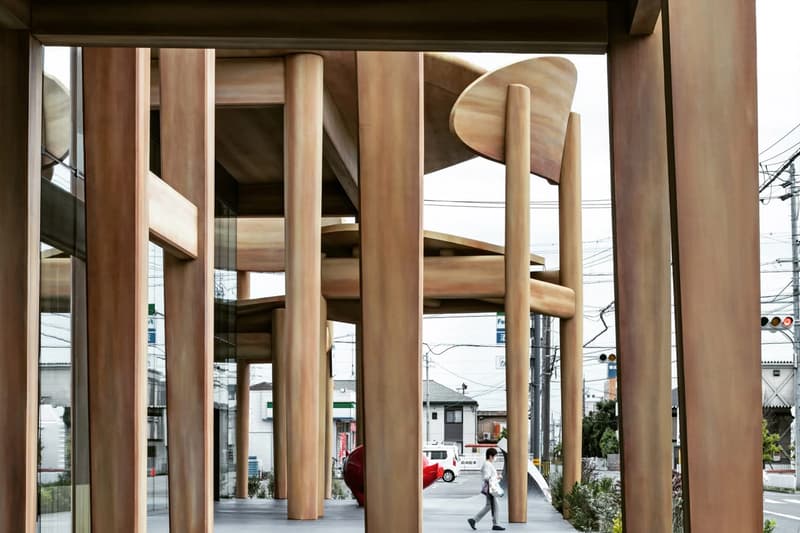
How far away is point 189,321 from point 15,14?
5.60m

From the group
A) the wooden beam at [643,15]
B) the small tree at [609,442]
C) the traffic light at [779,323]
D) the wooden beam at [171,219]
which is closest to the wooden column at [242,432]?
the traffic light at [779,323]

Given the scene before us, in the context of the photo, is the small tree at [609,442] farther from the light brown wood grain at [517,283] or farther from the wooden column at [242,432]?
the light brown wood grain at [517,283]

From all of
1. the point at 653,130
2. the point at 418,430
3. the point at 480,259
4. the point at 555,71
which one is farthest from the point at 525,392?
the point at 653,130

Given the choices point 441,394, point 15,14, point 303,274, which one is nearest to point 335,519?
point 303,274

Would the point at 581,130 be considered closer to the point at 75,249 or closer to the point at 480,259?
the point at 480,259

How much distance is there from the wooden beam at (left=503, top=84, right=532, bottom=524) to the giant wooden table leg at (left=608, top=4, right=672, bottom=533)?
1007cm

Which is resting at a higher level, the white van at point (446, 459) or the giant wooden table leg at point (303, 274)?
the giant wooden table leg at point (303, 274)

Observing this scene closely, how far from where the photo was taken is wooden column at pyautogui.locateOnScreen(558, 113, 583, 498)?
20.6m

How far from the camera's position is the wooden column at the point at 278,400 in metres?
21.5

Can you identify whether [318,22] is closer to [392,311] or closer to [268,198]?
[392,311]

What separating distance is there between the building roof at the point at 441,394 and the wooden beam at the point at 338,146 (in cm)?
6672

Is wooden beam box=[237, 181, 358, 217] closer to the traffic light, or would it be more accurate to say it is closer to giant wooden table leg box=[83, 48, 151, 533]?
the traffic light

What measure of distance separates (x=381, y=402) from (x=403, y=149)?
7.46 feet

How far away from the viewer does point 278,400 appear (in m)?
22.8
